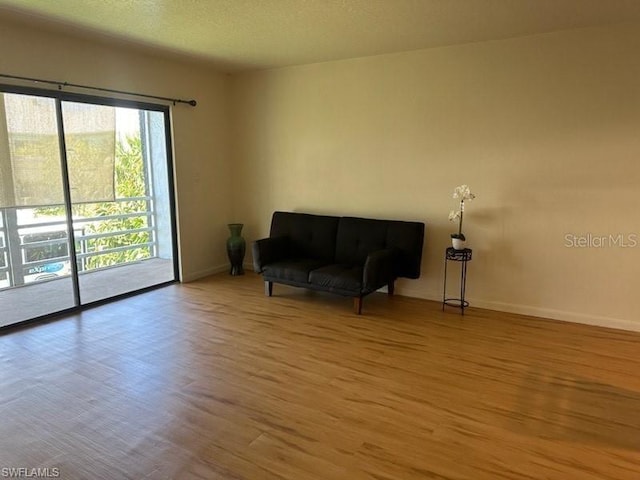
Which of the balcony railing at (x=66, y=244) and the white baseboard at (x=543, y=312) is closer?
the white baseboard at (x=543, y=312)

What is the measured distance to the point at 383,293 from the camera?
4.75 metres

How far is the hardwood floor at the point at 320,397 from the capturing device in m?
2.05

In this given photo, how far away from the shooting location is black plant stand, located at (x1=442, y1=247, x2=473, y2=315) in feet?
13.3

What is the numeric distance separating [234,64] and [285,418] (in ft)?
13.1

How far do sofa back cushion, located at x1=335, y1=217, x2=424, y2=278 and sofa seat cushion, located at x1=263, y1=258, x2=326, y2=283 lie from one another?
33 centimetres

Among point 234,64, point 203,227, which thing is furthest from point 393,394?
point 234,64

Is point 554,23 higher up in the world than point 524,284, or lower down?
higher up

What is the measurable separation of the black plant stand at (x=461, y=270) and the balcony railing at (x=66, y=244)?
359 centimetres

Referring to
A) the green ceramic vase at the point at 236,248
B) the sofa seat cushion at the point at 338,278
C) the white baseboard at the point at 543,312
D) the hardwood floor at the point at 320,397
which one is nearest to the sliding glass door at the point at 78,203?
the green ceramic vase at the point at 236,248

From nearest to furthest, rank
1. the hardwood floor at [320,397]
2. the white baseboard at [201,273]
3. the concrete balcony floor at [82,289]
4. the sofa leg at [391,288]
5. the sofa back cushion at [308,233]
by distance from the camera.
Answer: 1. the hardwood floor at [320,397]
2. the concrete balcony floor at [82,289]
3. the sofa leg at [391,288]
4. the sofa back cushion at [308,233]
5. the white baseboard at [201,273]

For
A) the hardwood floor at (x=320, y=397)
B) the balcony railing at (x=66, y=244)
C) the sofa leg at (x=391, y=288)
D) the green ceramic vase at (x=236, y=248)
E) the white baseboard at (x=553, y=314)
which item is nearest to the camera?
the hardwood floor at (x=320, y=397)

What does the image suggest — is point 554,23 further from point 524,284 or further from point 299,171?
point 299,171

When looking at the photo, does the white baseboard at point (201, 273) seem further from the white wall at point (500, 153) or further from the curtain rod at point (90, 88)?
the curtain rod at point (90, 88)

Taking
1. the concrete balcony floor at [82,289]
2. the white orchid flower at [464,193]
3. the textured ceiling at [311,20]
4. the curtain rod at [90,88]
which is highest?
the textured ceiling at [311,20]
